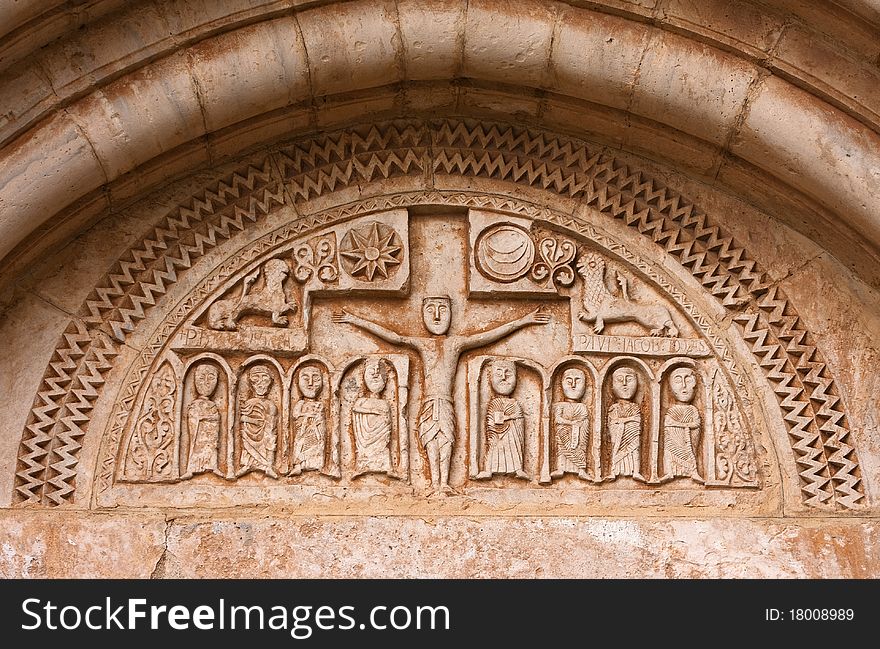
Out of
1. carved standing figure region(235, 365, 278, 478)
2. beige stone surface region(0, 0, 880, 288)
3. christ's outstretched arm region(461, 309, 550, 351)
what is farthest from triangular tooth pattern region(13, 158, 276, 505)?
christ's outstretched arm region(461, 309, 550, 351)

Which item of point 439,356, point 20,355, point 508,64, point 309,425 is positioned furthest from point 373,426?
point 508,64

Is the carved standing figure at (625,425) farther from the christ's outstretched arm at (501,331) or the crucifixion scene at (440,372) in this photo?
the christ's outstretched arm at (501,331)

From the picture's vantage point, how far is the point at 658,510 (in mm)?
5660

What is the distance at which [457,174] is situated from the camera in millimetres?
6008

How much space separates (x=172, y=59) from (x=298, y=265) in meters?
0.99

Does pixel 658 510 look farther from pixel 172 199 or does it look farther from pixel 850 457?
pixel 172 199

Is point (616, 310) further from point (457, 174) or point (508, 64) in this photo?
point (508, 64)

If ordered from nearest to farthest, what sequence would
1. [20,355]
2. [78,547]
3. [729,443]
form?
[78,547] < [20,355] < [729,443]

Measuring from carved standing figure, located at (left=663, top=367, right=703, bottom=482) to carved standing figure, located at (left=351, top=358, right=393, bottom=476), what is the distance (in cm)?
112

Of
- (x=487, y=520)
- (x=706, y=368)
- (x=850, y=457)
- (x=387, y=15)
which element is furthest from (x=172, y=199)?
(x=850, y=457)

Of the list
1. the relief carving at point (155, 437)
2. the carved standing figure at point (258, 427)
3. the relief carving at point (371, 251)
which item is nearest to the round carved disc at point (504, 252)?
the relief carving at point (371, 251)

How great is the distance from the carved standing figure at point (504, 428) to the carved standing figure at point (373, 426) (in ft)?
1.30

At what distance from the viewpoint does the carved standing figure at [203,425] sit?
18.5ft

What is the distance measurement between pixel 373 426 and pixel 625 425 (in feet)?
3.35
